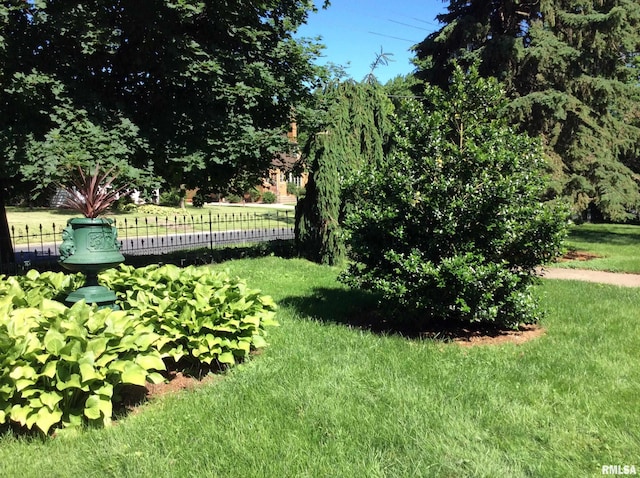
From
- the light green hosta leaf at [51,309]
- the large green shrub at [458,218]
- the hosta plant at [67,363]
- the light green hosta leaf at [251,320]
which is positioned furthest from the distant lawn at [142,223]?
the hosta plant at [67,363]

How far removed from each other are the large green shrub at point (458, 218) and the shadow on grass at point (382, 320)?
205mm

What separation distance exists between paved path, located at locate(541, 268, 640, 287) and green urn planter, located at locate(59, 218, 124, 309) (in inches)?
314

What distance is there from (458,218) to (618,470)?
8.63ft

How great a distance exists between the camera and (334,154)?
978cm

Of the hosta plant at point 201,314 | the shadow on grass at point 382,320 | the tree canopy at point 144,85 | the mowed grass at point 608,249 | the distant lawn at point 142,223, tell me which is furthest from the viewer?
the distant lawn at point 142,223

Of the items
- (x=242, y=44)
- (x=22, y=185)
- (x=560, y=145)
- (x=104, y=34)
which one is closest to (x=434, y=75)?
(x=560, y=145)

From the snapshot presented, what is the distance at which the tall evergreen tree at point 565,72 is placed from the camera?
1207 cm

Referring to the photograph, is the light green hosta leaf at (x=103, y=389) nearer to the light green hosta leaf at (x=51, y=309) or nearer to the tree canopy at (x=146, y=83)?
the light green hosta leaf at (x=51, y=309)

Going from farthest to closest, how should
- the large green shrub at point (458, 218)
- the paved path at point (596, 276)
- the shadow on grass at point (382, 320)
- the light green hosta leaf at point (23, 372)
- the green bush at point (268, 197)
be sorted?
the green bush at point (268, 197)
the paved path at point (596, 276)
the shadow on grass at point (382, 320)
the large green shrub at point (458, 218)
the light green hosta leaf at point (23, 372)

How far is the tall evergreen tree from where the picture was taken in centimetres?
1207

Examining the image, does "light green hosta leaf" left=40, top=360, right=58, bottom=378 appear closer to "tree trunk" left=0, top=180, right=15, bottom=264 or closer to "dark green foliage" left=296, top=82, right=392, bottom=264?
"dark green foliage" left=296, top=82, right=392, bottom=264

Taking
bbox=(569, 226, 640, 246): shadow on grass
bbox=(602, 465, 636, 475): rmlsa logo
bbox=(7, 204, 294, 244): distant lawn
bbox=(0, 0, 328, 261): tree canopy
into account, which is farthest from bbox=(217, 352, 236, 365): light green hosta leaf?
bbox=(569, 226, 640, 246): shadow on grass

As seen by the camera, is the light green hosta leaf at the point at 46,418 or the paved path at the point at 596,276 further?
the paved path at the point at 596,276

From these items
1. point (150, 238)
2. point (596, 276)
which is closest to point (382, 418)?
point (596, 276)
